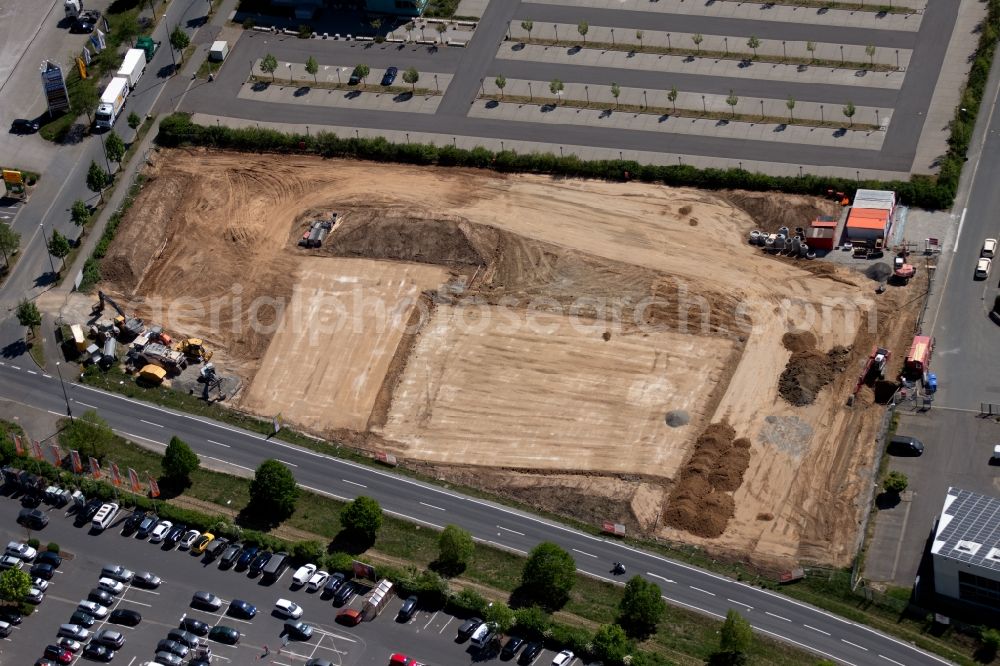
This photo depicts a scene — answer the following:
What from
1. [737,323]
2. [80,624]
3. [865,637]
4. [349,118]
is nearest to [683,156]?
[737,323]

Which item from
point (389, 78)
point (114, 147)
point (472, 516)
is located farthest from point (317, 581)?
point (389, 78)

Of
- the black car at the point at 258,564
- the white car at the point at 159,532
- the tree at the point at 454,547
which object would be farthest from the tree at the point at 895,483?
the white car at the point at 159,532

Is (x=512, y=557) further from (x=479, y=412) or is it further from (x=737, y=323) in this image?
(x=737, y=323)

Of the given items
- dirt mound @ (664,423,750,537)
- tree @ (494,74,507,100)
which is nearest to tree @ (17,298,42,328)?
tree @ (494,74,507,100)

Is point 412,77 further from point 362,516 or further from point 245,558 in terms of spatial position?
point 245,558

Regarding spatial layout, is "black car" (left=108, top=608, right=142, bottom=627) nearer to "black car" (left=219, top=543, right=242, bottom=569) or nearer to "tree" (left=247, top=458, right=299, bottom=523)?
"black car" (left=219, top=543, right=242, bottom=569)

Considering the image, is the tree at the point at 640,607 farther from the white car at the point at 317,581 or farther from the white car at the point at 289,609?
the white car at the point at 289,609
